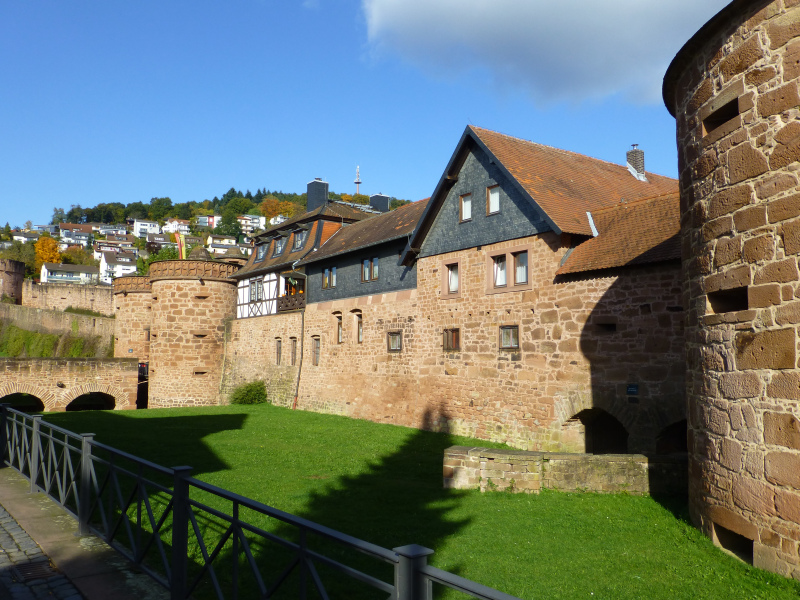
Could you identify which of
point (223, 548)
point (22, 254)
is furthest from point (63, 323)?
point (223, 548)

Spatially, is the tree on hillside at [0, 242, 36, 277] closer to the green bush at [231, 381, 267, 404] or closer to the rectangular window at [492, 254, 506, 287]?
the green bush at [231, 381, 267, 404]

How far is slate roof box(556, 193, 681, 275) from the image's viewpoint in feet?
42.2

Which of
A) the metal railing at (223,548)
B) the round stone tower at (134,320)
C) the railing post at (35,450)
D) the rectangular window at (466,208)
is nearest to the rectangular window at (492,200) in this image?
the rectangular window at (466,208)

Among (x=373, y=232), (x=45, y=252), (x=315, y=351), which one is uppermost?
(x=45, y=252)

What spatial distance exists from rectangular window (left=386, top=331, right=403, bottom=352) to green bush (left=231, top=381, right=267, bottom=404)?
9.69 m

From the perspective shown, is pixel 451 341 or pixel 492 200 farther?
pixel 451 341

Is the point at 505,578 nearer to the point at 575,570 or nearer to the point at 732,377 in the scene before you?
the point at 575,570

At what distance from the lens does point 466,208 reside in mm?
18234

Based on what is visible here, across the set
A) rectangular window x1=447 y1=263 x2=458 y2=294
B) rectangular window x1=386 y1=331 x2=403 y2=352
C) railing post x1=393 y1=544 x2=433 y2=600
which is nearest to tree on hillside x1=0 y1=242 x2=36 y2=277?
rectangular window x1=386 y1=331 x2=403 y2=352

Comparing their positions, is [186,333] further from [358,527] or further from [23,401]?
[358,527]

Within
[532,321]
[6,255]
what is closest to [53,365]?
[532,321]

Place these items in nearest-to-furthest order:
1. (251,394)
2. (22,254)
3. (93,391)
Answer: (93,391) < (251,394) < (22,254)

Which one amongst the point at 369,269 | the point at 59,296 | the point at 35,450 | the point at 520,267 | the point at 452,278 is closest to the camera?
the point at 35,450

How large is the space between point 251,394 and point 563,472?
2099cm
